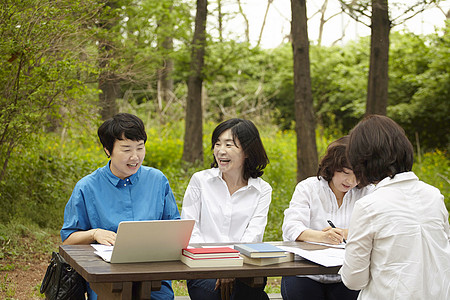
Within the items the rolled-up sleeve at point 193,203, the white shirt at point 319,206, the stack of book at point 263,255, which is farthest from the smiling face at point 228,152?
the stack of book at point 263,255

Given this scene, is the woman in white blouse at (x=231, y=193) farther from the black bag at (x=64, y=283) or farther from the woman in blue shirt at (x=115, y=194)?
the black bag at (x=64, y=283)

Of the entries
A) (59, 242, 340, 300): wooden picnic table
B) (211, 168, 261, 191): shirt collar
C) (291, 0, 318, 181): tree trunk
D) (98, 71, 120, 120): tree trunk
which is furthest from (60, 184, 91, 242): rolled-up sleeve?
(291, 0, 318, 181): tree trunk

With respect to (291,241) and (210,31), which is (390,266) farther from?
(210,31)

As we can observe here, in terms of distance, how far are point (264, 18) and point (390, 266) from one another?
19.3 metres

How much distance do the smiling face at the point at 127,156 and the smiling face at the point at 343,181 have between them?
122cm

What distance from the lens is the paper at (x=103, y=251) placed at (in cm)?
263

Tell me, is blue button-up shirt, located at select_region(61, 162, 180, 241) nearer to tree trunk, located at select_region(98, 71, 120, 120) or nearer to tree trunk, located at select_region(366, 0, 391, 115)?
tree trunk, located at select_region(98, 71, 120, 120)

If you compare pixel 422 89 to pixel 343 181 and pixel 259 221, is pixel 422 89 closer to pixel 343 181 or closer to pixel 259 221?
pixel 343 181

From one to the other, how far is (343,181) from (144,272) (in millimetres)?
1620

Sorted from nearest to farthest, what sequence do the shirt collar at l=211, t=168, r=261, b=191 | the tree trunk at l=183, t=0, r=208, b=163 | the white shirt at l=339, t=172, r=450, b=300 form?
the white shirt at l=339, t=172, r=450, b=300 < the shirt collar at l=211, t=168, r=261, b=191 < the tree trunk at l=183, t=0, r=208, b=163

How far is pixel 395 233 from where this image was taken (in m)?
2.36

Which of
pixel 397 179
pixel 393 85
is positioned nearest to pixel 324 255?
pixel 397 179

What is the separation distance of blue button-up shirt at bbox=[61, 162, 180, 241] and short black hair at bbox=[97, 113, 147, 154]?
175 millimetres

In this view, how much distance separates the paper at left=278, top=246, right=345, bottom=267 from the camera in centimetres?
279
